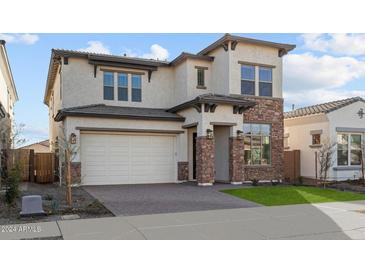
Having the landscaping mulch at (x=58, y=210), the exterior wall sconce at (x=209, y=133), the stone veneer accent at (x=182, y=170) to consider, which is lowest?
the landscaping mulch at (x=58, y=210)

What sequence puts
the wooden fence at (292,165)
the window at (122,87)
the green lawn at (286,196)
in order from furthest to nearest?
1. the wooden fence at (292,165)
2. the window at (122,87)
3. the green lawn at (286,196)

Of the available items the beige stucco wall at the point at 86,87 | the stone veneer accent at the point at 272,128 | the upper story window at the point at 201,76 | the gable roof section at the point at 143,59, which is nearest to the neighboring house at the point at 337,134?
the stone veneer accent at the point at 272,128

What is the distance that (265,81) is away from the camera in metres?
19.5

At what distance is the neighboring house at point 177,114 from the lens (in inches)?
671

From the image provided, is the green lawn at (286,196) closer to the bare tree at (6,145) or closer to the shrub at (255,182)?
the shrub at (255,182)

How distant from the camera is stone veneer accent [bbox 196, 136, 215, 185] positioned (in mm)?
16531

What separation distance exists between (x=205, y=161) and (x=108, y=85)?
6663 mm

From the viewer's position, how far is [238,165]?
1762 centimetres

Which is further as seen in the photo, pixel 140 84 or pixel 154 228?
pixel 140 84

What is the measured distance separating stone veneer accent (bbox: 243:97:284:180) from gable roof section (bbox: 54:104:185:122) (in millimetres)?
3891

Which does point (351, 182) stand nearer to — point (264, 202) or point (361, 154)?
point (361, 154)

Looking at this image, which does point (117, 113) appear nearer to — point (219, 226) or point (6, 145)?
point (6, 145)

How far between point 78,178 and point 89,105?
3.99m

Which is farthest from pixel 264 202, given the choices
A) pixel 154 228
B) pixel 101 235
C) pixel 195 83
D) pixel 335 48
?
pixel 195 83
